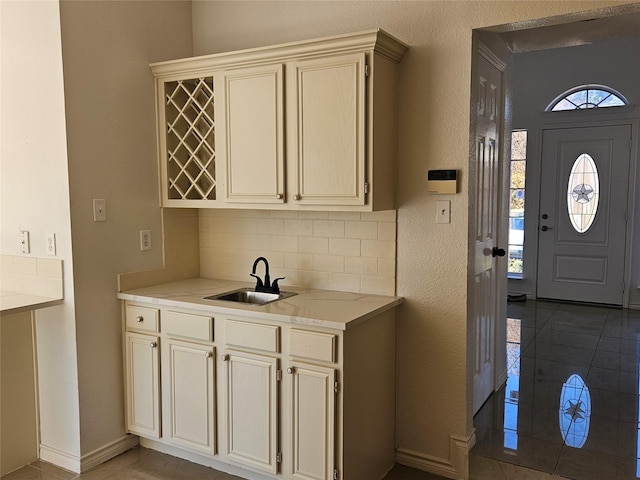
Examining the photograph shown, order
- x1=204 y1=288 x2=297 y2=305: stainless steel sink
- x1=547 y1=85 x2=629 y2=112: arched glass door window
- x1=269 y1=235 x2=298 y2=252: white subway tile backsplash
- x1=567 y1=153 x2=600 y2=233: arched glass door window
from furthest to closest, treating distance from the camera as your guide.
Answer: x1=567 y1=153 x2=600 y2=233: arched glass door window → x1=547 y1=85 x2=629 y2=112: arched glass door window → x1=269 y1=235 x2=298 y2=252: white subway tile backsplash → x1=204 y1=288 x2=297 y2=305: stainless steel sink

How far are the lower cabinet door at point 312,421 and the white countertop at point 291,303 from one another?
0.22 m

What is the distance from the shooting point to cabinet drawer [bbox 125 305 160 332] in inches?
112

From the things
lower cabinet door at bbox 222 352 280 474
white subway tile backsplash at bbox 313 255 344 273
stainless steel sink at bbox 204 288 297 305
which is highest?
white subway tile backsplash at bbox 313 255 344 273

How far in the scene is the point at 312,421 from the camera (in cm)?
238

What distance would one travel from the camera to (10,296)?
2.83 metres

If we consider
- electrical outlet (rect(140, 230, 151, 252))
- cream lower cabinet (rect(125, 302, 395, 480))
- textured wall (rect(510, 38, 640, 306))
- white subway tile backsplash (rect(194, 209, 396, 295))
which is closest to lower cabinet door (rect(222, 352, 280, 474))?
cream lower cabinet (rect(125, 302, 395, 480))

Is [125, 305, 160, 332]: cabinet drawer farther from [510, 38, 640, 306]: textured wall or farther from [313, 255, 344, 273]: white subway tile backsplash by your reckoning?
[510, 38, 640, 306]: textured wall

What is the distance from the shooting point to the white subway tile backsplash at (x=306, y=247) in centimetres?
287

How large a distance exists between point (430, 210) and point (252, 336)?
1085 mm

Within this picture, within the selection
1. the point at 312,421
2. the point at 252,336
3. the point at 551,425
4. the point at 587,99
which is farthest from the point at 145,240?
the point at 587,99

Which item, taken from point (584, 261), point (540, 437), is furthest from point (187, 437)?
point (584, 261)

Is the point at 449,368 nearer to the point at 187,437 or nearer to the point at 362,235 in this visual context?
the point at 362,235

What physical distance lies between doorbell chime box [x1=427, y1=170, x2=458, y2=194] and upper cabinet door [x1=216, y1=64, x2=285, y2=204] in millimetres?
754

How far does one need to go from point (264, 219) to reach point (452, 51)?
143 centimetres
